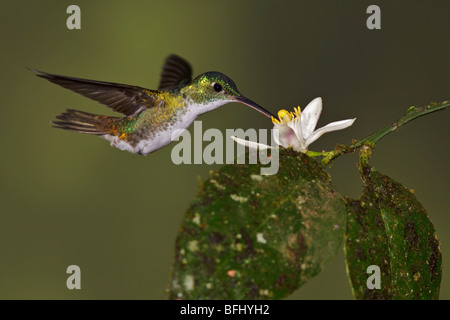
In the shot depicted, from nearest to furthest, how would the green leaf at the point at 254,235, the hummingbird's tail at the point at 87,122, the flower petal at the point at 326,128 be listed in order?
1. the green leaf at the point at 254,235
2. the flower petal at the point at 326,128
3. the hummingbird's tail at the point at 87,122

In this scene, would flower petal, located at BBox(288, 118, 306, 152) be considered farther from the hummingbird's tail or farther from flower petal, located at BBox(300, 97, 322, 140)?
the hummingbird's tail

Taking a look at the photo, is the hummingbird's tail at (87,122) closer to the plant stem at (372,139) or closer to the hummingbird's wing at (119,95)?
the hummingbird's wing at (119,95)

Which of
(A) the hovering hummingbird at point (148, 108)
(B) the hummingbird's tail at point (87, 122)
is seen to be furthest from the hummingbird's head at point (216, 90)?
(B) the hummingbird's tail at point (87, 122)

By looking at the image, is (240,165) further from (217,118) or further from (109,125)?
(217,118)

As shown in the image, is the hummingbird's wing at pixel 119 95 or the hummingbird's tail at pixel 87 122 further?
the hummingbird's tail at pixel 87 122

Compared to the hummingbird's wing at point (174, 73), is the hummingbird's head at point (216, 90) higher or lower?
lower

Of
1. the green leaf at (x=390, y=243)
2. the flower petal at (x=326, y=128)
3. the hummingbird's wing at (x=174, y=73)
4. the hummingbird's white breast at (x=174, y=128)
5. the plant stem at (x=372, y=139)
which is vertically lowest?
the green leaf at (x=390, y=243)

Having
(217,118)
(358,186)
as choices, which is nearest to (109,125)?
(217,118)
